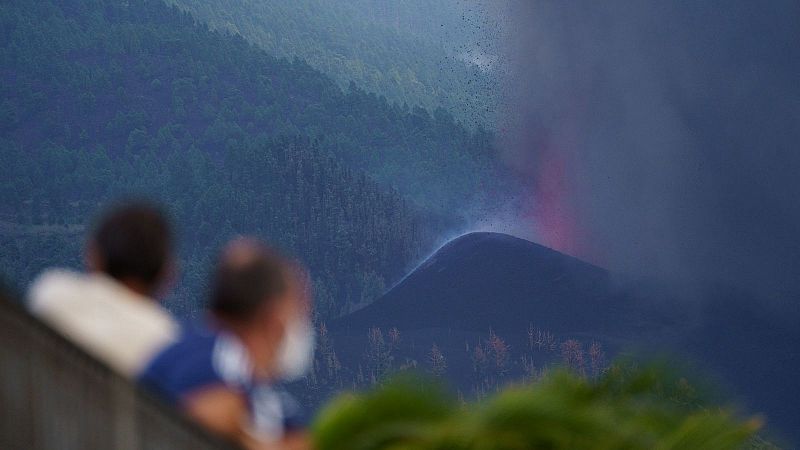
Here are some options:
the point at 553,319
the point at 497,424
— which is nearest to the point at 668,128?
the point at 553,319

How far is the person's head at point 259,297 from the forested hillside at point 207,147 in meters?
38.3

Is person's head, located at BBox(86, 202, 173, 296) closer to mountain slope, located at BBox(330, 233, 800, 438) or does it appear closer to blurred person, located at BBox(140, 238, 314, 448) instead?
blurred person, located at BBox(140, 238, 314, 448)

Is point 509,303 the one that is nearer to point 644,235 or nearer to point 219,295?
point 644,235

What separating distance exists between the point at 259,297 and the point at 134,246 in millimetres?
246

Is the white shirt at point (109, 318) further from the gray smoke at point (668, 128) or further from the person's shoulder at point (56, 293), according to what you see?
the gray smoke at point (668, 128)

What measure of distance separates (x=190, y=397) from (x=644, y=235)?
115 feet

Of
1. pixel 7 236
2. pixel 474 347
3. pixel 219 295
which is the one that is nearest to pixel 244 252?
pixel 219 295

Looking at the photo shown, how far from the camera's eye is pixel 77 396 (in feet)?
5.96

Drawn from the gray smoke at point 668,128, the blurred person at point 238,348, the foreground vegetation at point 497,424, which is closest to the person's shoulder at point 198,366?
the blurred person at point 238,348

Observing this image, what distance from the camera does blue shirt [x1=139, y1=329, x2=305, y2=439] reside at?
190 centimetres

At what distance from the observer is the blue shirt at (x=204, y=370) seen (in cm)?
190

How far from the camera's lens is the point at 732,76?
3375cm

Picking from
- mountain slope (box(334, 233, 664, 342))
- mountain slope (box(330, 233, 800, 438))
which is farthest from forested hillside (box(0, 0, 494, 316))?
mountain slope (box(330, 233, 800, 438))

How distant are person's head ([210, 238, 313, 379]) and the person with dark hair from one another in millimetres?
136
